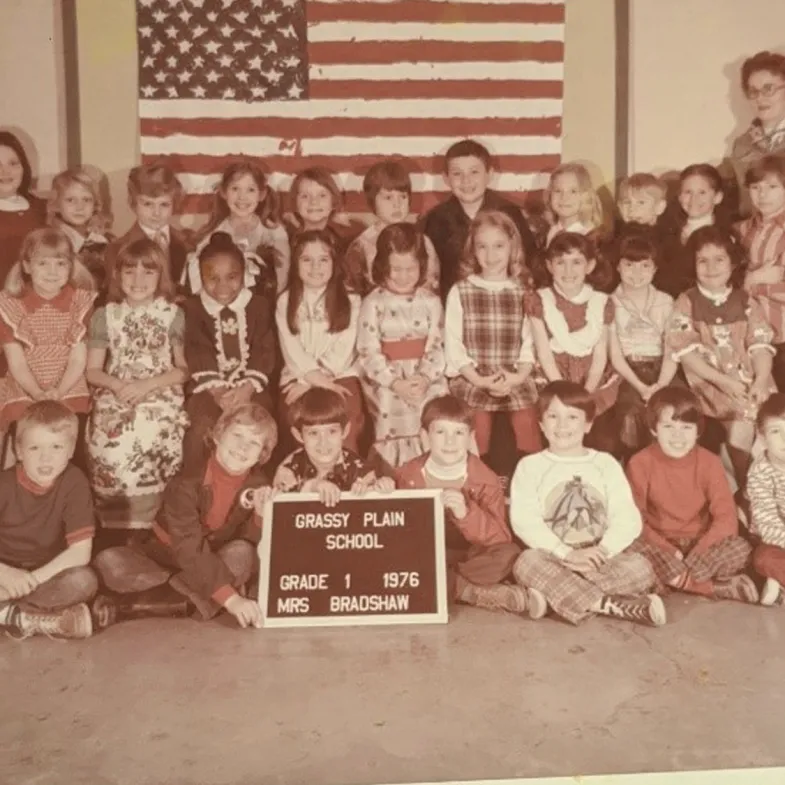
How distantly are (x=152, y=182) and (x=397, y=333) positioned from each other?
3.08 ft

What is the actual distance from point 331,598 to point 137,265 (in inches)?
48.1

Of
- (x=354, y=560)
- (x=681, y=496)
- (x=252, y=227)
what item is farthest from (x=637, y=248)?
(x=354, y=560)

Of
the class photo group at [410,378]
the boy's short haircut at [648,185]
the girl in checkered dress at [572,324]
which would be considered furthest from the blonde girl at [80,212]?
the boy's short haircut at [648,185]

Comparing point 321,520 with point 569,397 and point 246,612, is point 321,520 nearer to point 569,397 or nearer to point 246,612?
point 246,612

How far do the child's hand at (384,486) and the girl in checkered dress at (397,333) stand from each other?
24 centimetres

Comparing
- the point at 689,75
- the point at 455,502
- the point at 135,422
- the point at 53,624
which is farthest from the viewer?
the point at 689,75

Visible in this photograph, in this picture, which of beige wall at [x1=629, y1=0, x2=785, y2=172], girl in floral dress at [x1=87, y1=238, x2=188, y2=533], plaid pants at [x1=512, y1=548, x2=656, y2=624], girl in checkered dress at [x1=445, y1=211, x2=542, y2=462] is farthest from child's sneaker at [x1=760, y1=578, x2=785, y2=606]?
girl in floral dress at [x1=87, y1=238, x2=188, y2=533]

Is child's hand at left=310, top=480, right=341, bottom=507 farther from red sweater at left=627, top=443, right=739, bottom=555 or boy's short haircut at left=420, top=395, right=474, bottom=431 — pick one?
red sweater at left=627, top=443, right=739, bottom=555

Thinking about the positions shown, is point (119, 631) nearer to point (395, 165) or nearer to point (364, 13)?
point (395, 165)

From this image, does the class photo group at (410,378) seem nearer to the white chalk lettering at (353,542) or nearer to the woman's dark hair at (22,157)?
the woman's dark hair at (22,157)

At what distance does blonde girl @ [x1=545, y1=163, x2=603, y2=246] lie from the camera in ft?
9.98

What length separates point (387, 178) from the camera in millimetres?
3016

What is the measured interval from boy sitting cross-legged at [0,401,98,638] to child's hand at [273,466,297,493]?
54 cm

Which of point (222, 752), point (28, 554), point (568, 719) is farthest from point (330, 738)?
point (28, 554)
